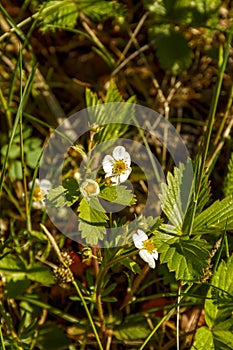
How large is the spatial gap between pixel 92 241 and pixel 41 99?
0.95 metres

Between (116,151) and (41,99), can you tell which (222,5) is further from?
(116,151)

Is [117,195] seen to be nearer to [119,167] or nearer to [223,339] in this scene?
[119,167]

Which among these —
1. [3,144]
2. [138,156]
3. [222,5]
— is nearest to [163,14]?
[222,5]

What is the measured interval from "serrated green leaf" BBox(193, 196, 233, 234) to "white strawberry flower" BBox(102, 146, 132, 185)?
0.21 m

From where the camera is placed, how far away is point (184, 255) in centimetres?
138

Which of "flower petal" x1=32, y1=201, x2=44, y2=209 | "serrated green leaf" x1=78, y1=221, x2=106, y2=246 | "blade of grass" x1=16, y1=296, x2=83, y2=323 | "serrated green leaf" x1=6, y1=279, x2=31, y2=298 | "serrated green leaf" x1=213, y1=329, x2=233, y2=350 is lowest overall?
"serrated green leaf" x1=213, y1=329, x2=233, y2=350

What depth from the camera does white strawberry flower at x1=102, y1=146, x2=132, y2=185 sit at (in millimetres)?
1387

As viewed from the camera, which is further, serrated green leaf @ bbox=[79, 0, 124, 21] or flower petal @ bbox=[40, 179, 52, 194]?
serrated green leaf @ bbox=[79, 0, 124, 21]

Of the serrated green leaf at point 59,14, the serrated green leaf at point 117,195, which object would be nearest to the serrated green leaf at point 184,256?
the serrated green leaf at point 117,195

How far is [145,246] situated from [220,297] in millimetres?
249

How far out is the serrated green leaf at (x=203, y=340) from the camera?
144 centimetres

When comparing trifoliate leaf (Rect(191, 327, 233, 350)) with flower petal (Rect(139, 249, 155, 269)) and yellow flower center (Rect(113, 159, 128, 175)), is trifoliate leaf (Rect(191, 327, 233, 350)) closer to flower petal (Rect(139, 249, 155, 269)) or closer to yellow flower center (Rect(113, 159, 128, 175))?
flower petal (Rect(139, 249, 155, 269))

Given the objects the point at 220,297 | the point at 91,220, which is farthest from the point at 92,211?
the point at 220,297

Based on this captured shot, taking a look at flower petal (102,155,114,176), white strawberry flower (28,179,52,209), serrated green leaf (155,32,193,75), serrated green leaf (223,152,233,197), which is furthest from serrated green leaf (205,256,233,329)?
serrated green leaf (155,32,193,75)
